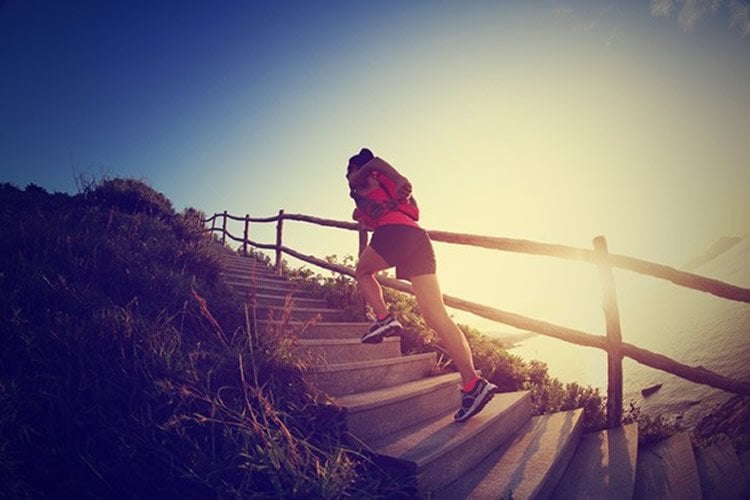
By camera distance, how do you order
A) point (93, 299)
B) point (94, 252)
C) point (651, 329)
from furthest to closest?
1. point (651, 329)
2. point (94, 252)
3. point (93, 299)

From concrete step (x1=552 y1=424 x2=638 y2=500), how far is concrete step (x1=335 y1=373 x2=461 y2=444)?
3.37 ft

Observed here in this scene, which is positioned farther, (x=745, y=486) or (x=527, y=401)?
(x=527, y=401)

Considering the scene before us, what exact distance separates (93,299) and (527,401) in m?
4.08

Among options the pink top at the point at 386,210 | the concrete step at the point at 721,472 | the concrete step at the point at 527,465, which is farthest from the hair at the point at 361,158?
the concrete step at the point at 721,472

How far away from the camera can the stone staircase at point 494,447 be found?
87.5 inches

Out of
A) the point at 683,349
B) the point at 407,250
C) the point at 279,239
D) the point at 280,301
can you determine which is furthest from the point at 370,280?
the point at 683,349

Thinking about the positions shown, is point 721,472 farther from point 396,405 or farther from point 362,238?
point 362,238

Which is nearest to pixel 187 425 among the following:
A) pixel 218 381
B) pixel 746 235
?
pixel 218 381

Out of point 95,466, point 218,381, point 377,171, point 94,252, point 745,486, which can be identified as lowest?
point 745,486

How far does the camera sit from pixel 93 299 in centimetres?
314

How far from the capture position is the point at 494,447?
2791 millimetres

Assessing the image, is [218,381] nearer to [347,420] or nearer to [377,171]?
[347,420]

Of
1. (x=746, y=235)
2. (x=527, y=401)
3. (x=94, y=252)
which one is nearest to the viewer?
(x=527, y=401)

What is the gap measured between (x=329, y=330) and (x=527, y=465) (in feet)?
7.81
